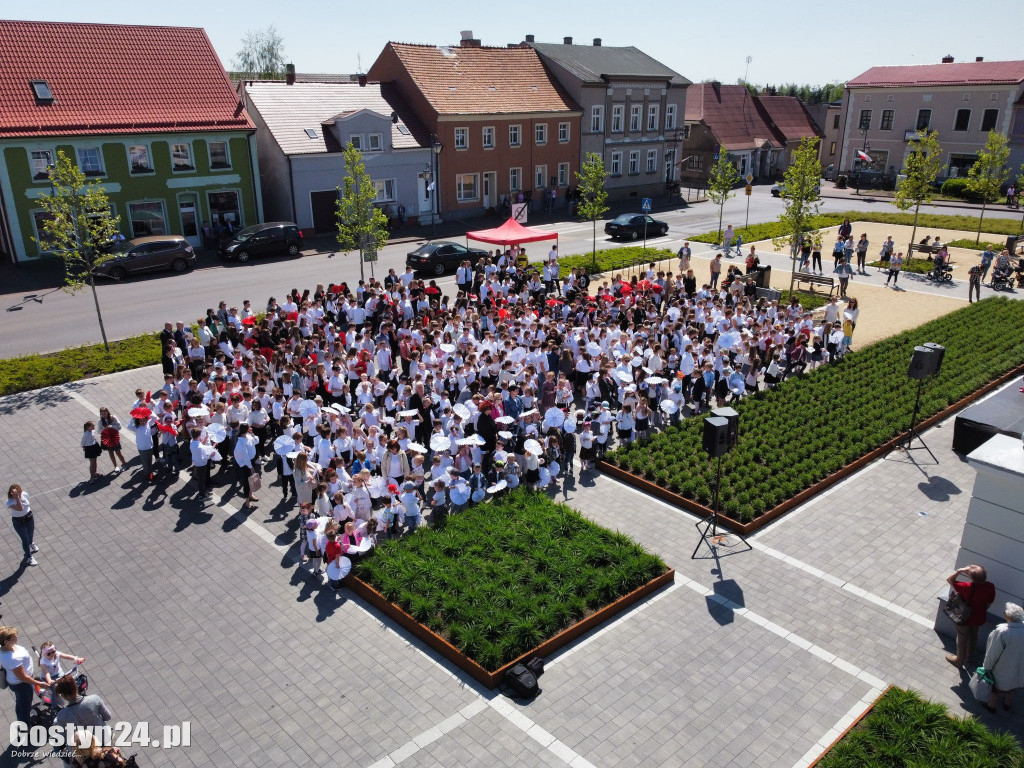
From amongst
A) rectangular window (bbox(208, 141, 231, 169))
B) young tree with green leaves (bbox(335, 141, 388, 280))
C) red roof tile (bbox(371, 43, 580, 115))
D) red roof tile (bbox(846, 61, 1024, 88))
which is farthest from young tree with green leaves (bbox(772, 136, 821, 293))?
red roof tile (bbox(846, 61, 1024, 88))

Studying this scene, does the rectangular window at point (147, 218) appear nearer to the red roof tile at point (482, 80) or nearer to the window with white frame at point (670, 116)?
the red roof tile at point (482, 80)

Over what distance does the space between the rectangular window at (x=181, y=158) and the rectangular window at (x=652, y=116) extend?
1211 inches

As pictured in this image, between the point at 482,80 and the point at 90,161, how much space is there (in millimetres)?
21755

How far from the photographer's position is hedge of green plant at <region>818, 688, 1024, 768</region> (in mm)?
8000

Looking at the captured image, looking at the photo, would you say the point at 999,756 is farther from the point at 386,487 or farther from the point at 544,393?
the point at 544,393

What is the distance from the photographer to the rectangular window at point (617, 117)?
49.9m

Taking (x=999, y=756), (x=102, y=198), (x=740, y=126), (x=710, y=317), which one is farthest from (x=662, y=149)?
(x=999, y=756)

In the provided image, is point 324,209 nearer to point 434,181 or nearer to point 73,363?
point 434,181

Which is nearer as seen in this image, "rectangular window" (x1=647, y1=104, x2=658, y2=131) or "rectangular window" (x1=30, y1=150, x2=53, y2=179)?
"rectangular window" (x1=30, y1=150, x2=53, y2=179)

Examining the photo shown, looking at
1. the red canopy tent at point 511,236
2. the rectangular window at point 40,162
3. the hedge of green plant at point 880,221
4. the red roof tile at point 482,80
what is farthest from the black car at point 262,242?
the hedge of green plant at point 880,221

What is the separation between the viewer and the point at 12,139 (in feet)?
97.7

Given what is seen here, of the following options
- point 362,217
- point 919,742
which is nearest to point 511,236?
point 362,217

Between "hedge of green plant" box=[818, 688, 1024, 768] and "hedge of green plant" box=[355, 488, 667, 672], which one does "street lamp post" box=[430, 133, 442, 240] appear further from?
"hedge of green plant" box=[818, 688, 1024, 768]

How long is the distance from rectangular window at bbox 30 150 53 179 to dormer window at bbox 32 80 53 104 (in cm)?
231
